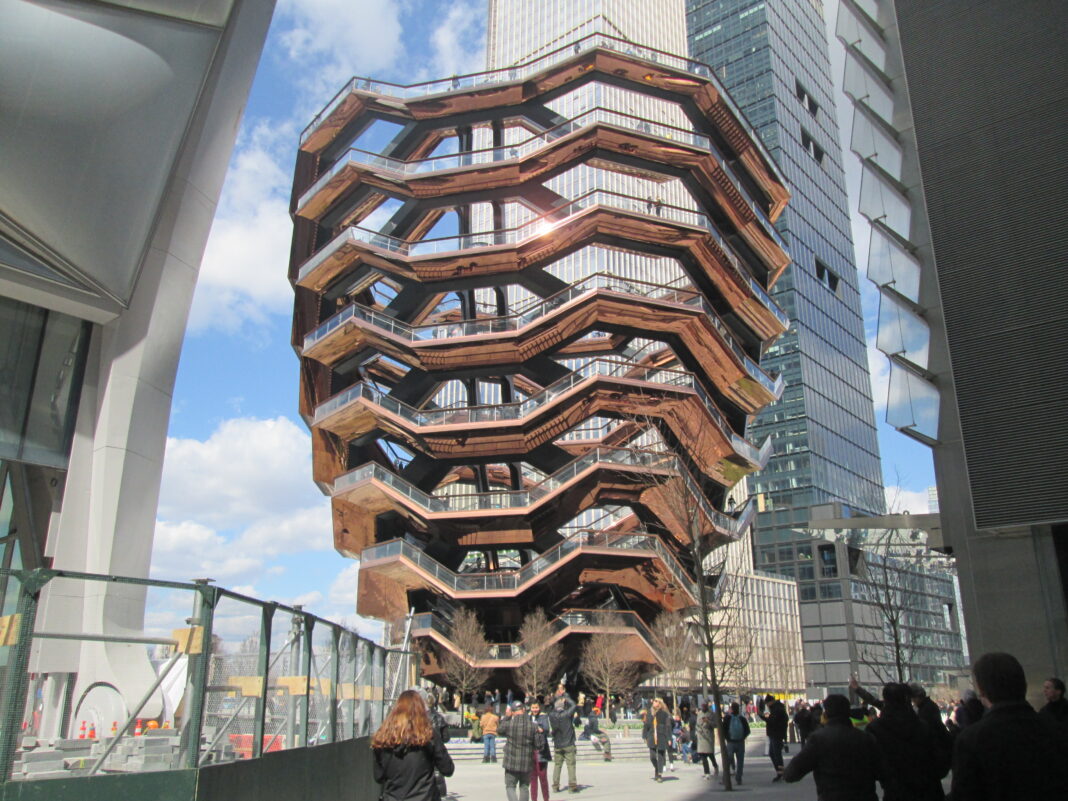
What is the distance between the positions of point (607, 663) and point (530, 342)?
16.4m

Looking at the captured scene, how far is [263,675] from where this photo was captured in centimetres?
861

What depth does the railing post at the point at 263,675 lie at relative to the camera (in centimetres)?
842

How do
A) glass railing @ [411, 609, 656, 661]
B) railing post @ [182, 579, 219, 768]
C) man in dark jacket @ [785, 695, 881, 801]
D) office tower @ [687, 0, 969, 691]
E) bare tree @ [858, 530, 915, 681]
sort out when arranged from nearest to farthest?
man in dark jacket @ [785, 695, 881, 801] < railing post @ [182, 579, 219, 768] < bare tree @ [858, 530, 915, 681] < glass railing @ [411, 609, 656, 661] < office tower @ [687, 0, 969, 691]

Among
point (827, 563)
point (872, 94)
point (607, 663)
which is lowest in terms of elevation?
point (607, 663)

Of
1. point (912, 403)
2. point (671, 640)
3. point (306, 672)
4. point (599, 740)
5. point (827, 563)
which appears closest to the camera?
point (306, 672)

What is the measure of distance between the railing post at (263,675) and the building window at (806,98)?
14574cm

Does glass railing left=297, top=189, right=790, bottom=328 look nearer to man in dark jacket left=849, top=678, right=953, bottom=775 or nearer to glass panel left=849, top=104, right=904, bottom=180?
glass panel left=849, top=104, right=904, bottom=180

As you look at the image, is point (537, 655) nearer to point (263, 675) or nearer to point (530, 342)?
point (530, 342)

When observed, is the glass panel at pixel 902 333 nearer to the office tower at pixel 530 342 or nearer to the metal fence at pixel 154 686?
the metal fence at pixel 154 686

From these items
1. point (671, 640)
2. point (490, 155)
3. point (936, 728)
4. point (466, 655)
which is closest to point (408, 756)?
point (936, 728)

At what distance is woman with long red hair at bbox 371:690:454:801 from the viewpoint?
561 cm

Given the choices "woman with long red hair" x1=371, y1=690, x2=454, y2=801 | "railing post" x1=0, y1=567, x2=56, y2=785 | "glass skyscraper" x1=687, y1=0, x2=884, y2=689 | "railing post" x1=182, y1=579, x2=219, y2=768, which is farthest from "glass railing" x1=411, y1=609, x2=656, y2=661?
"glass skyscraper" x1=687, y1=0, x2=884, y2=689

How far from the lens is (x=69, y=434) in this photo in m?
18.1

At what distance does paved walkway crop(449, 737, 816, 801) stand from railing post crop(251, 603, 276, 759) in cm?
783
